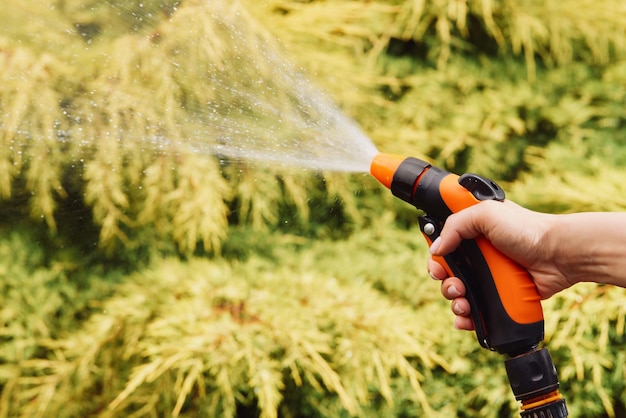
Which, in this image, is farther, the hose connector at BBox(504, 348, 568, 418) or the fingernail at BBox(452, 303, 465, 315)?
the fingernail at BBox(452, 303, 465, 315)

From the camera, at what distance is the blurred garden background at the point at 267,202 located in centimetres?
161

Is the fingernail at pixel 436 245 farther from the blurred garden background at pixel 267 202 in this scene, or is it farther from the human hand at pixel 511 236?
the blurred garden background at pixel 267 202

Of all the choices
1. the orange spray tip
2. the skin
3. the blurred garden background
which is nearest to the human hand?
the skin

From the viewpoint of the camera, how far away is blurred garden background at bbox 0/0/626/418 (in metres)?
1.61

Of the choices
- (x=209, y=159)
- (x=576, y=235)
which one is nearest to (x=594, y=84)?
(x=576, y=235)

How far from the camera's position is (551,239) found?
3.73ft

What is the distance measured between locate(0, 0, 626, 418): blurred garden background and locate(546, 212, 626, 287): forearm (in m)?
0.50

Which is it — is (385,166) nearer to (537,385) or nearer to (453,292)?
(453,292)

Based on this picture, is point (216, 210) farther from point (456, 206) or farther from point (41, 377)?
point (456, 206)

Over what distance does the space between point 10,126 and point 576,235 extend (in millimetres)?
1525

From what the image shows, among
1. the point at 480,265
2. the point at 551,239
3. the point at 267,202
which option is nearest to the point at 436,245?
the point at 480,265

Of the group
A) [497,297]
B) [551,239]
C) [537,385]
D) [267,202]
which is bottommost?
[267,202]

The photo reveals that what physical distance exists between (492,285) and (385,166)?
0.31 metres

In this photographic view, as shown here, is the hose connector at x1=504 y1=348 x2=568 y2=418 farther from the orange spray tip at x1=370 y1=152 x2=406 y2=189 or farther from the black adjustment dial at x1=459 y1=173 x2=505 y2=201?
the orange spray tip at x1=370 y1=152 x2=406 y2=189
